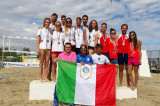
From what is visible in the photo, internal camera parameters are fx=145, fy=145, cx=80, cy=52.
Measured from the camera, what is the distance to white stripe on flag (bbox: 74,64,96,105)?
13.0 ft

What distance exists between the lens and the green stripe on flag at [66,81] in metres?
3.94

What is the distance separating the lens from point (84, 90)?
13.1ft

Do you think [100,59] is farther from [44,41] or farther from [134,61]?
[44,41]

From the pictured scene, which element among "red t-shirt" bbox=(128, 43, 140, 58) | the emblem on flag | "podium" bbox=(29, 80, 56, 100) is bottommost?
"podium" bbox=(29, 80, 56, 100)

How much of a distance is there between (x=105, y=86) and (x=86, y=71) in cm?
68

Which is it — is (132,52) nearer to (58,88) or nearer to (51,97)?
(58,88)

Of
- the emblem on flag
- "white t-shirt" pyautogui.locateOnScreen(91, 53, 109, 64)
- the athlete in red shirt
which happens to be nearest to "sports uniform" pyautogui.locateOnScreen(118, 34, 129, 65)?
the athlete in red shirt

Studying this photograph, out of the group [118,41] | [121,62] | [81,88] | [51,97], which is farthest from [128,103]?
[51,97]

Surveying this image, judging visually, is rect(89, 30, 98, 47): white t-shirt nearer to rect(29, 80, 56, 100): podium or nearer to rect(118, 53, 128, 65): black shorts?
rect(118, 53, 128, 65): black shorts

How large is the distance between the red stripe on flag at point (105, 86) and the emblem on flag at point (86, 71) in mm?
231

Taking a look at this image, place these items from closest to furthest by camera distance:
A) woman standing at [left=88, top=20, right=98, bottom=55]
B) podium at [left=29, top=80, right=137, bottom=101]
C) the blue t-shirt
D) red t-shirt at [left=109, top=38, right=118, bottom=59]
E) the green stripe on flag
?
1. the green stripe on flag
2. the blue t-shirt
3. podium at [left=29, top=80, right=137, bottom=101]
4. red t-shirt at [left=109, top=38, right=118, bottom=59]
5. woman standing at [left=88, top=20, right=98, bottom=55]

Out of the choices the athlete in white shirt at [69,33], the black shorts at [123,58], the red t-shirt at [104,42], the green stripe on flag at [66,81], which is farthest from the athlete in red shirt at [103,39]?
the green stripe on flag at [66,81]

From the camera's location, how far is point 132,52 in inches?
180

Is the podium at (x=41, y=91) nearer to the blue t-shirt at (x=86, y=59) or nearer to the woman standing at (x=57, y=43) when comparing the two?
the woman standing at (x=57, y=43)
